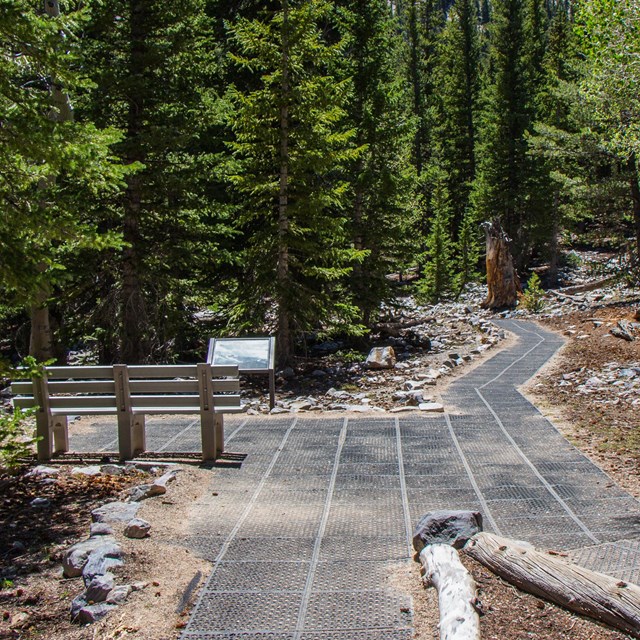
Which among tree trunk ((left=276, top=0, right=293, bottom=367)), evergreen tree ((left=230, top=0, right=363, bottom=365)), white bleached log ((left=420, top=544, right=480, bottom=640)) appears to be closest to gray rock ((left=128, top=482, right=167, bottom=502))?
white bleached log ((left=420, top=544, right=480, bottom=640))

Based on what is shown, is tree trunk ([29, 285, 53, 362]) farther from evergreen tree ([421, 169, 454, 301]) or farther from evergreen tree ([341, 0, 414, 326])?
evergreen tree ([421, 169, 454, 301])

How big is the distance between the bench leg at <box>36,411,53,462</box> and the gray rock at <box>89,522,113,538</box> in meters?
2.79

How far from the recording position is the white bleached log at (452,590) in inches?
148

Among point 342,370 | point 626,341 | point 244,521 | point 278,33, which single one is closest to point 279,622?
point 244,521

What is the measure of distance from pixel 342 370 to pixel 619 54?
8.86 metres

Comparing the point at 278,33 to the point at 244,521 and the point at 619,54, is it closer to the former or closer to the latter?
the point at 619,54

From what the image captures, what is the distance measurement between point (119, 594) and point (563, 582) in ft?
9.66

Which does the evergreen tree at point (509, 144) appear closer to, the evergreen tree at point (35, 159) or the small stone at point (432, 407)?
the small stone at point (432, 407)

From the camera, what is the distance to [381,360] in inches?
637

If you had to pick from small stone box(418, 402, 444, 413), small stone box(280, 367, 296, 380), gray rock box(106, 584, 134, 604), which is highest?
gray rock box(106, 584, 134, 604)

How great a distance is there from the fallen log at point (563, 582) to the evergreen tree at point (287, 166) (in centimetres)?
1055

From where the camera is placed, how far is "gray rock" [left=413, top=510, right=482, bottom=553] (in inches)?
196

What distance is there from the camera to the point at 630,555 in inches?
187

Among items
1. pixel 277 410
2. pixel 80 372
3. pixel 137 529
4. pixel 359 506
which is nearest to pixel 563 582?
pixel 359 506
